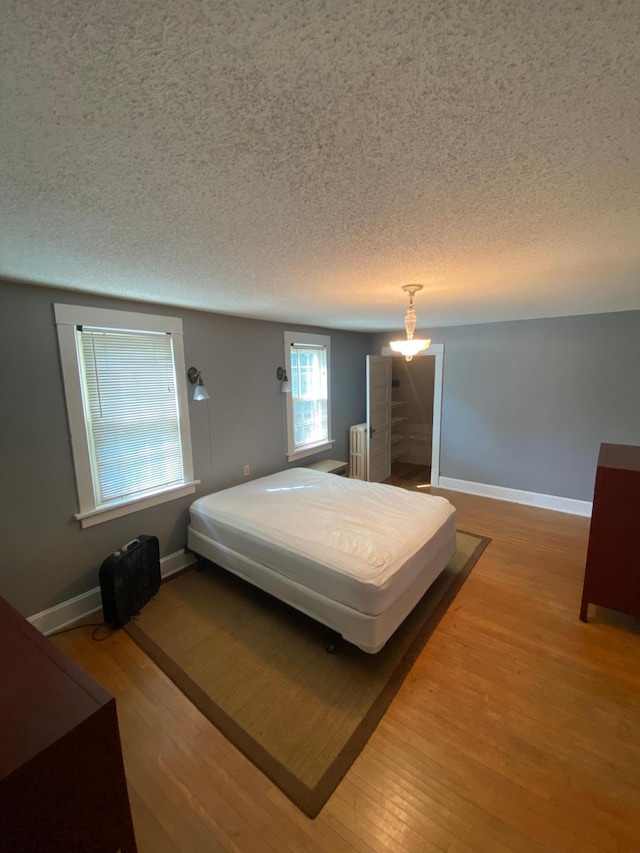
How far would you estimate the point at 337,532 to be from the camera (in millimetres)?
2338

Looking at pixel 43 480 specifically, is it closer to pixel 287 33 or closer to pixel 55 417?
pixel 55 417

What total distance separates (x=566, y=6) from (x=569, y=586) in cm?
335

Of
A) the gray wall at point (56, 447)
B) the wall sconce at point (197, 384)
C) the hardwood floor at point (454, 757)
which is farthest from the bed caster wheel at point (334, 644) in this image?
the wall sconce at point (197, 384)

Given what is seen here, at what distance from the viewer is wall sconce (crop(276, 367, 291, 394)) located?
385 centimetres

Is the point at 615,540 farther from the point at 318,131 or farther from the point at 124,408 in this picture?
the point at 124,408

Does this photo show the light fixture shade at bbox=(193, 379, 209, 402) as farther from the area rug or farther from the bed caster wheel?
the bed caster wheel

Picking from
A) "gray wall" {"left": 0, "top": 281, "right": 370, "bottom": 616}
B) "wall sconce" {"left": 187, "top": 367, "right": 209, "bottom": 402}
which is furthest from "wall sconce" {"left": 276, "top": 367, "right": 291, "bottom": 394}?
"wall sconce" {"left": 187, "top": 367, "right": 209, "bottom": 402}

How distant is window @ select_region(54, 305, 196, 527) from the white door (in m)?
2.56

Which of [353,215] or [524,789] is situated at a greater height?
[353,215]

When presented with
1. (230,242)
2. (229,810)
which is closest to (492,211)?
(230,242)

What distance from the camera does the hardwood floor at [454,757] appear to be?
128 cm

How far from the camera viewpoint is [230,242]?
1.43 metres

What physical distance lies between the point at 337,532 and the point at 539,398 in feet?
→ 10.6

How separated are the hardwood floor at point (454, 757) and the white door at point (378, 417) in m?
2.70
